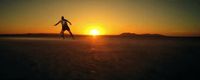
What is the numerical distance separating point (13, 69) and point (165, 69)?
3942mm

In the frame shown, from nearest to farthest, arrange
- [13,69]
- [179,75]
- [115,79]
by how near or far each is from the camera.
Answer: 1. [115,79]
2. [179,75]
3. [13,69]

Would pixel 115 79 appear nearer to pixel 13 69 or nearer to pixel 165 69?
pixel 165 69

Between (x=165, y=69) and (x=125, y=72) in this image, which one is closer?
(x=125, y=72)

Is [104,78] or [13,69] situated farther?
[13,69]

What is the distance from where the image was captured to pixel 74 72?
507cm

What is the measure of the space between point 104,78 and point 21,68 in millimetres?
2320

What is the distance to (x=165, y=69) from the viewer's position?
18.3 feet

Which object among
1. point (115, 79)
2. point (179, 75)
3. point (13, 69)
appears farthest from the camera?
point (13, 69)

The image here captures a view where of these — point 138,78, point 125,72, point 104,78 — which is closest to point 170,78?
point 138,78

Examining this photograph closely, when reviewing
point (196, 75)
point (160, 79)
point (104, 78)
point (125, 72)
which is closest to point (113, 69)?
point (125, 72)

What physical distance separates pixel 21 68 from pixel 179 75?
393 centimetres

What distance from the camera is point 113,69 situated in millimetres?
5492

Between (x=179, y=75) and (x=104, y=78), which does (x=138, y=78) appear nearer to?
(x=104, y=78)

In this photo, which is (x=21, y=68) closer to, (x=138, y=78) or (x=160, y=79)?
(x=138, y=78)
